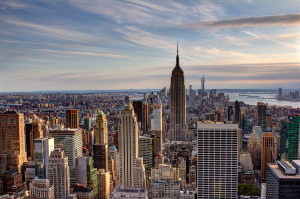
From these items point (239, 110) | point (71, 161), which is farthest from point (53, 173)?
point (239, 110)

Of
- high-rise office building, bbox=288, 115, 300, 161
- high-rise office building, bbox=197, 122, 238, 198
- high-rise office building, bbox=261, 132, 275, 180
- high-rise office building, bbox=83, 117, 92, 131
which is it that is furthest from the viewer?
high-rise office building, bbox=83, 117, 92, 131

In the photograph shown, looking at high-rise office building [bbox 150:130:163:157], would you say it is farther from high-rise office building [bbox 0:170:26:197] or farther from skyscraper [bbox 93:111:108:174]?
high-rise office building [bbox 0:170:26:197]

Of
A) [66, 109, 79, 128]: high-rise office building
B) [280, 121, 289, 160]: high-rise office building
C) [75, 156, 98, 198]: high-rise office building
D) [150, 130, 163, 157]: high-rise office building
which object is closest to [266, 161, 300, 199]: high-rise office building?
[280, 121, 289, 160]: high-rise office building

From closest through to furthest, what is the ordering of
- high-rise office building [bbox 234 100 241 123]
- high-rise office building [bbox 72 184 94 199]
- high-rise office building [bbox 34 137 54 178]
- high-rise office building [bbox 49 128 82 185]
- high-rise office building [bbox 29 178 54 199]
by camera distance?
high-rise office building [bbox 29 178 54 199] < high-rise office building [bbox 72 184 94 199] < high-rise office building [bbox 34 137 54 178] < high-rise office building [bbox 49 128 82 185] < high-rise office building [bbox 234 100 241 123]

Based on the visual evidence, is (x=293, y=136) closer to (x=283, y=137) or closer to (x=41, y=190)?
(x=283, y=137)

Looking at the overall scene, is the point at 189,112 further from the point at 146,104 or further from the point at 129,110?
the point at 129,110

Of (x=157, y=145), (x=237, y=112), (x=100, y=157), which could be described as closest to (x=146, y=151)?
(x=100, y=157)
